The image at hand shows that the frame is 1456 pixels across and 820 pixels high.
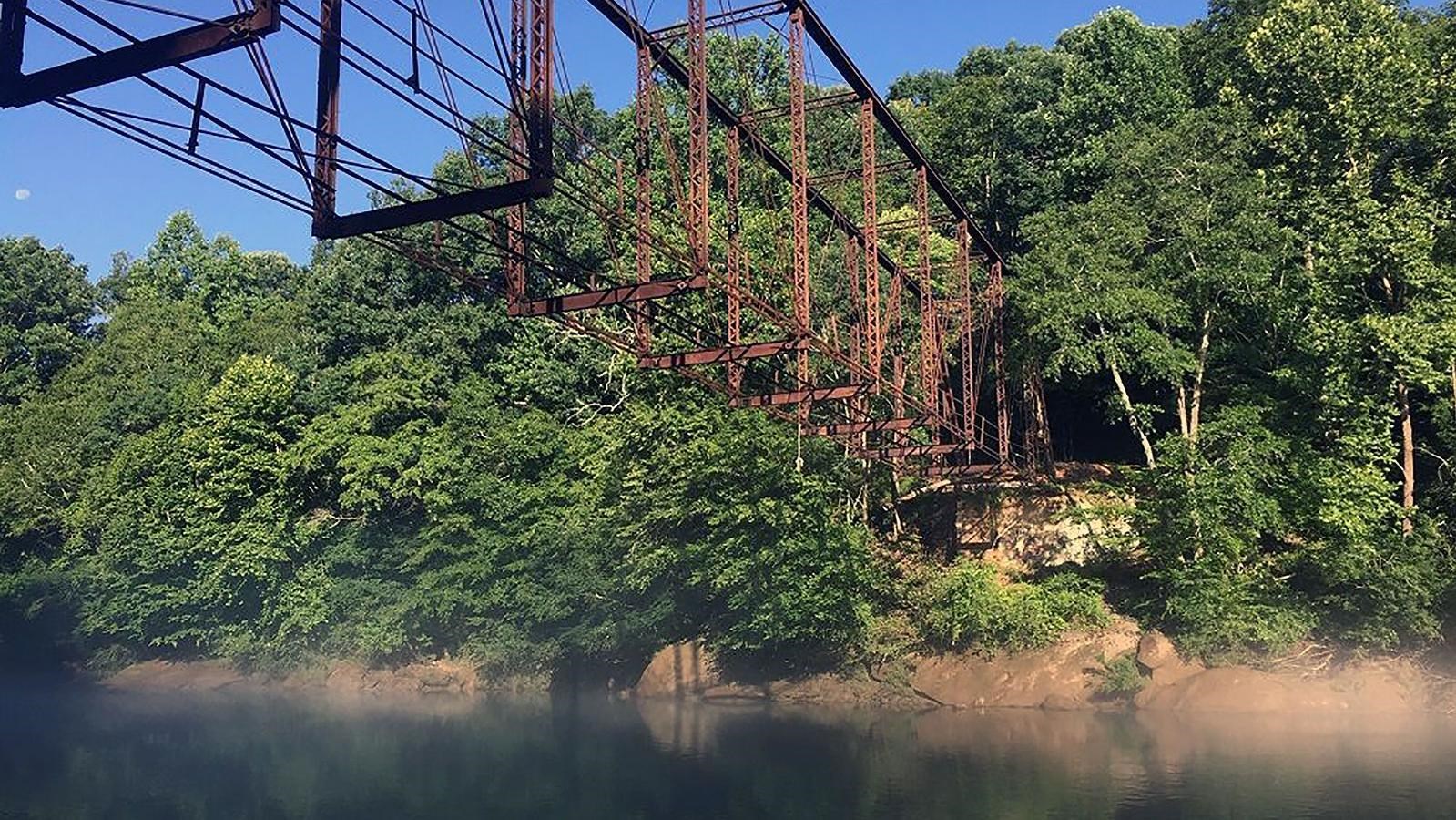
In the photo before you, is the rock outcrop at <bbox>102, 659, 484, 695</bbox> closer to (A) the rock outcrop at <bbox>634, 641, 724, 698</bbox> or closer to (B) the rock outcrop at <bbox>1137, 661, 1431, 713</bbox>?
(A) the rock outcrop at <bbox>634, 641, 724, 698</bbox>

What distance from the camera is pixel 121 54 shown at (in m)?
10.2

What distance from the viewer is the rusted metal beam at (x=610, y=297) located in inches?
677

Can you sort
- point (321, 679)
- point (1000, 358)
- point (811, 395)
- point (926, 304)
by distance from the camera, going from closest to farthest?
point (811, 395)
point (926, 304)
point (1000, 358)
point (321, 679)

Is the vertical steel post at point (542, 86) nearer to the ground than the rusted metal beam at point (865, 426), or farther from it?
farther from it

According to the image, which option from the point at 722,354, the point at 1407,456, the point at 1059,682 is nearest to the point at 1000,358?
the point at 1059,682

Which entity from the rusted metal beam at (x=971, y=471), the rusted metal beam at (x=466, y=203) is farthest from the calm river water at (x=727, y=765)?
the rusted metal beam at (x=466, y=203)

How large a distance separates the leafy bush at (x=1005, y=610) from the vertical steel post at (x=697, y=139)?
64.8 ft

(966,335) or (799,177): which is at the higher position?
(799,177)

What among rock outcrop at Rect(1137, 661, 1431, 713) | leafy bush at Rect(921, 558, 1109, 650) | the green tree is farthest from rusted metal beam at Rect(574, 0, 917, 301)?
the green tree

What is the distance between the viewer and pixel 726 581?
115 feet

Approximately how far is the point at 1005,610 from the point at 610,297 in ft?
67.9

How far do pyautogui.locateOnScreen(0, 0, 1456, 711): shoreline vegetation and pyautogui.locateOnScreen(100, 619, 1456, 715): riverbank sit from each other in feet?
0.38

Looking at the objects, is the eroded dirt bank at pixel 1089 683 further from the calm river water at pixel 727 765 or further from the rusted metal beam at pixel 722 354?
the rusted metal beam at pixel 722 354

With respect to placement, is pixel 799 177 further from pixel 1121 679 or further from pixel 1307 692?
pixel 1307 692
